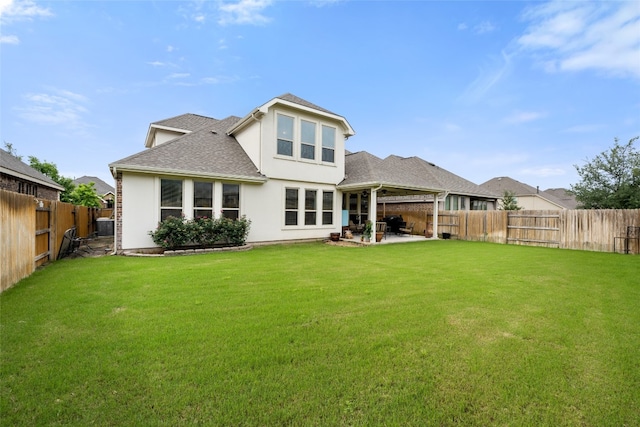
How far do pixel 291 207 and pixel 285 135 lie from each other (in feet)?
10.8

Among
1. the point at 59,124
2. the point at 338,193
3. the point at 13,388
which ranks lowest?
the point at 13,388

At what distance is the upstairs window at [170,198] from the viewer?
1040 centimetres

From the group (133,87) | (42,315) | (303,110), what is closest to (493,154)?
(303,110)

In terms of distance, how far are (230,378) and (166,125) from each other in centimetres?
1753

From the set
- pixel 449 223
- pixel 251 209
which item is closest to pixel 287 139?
pixel 251 209

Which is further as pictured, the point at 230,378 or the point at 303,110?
the point at 303,110

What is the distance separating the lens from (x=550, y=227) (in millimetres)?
13648

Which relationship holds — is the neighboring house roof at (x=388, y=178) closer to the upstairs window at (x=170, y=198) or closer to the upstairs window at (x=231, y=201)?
the upstairs window at (x=231, y=201)

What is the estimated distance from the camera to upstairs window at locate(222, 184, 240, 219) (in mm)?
11719

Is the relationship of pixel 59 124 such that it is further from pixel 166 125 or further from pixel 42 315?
pixel 42 315

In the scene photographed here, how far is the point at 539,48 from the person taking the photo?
41.1 feet

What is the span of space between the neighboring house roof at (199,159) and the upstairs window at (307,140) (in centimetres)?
246

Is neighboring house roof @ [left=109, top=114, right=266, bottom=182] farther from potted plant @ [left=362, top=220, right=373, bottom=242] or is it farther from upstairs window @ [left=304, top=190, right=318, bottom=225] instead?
potted plant @ [left=362, top=220, right=373, bottom=242]

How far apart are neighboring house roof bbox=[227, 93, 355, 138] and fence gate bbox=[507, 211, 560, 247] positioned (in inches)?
376
